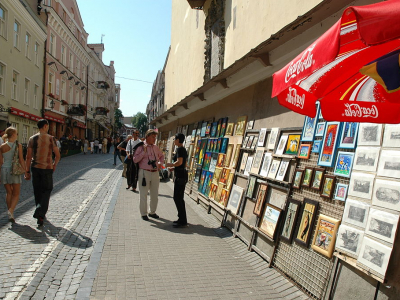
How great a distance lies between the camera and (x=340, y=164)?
3.55m

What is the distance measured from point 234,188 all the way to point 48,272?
138 inches

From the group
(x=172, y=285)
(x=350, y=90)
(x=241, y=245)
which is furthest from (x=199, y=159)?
(x=350, y=90)

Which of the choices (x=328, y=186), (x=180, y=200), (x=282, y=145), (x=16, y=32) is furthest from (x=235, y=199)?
(x=16, y=32)

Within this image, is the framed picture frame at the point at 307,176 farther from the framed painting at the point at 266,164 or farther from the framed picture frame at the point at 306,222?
the framed painting at the point at 266,164

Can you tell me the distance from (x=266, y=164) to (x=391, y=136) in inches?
94.6

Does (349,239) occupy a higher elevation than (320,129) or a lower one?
lower

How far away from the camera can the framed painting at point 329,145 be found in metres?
3.67

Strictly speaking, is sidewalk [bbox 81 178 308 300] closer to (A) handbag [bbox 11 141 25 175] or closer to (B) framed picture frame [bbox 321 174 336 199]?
(B) framed picture frame [bbox 321 174 336 199]

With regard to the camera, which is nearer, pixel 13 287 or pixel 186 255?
pixel 13 287

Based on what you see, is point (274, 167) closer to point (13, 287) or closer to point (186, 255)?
point (186, 255)

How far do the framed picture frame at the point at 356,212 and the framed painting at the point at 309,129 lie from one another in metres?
1.07

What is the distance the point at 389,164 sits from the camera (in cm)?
293

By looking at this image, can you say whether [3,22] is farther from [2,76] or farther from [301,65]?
[301,65]

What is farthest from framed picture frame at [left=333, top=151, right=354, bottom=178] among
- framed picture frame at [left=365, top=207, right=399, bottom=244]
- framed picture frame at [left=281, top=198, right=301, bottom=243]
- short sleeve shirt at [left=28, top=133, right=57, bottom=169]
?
short sleeve shirt at [left=28, top=133, right=57, bottom=169]
